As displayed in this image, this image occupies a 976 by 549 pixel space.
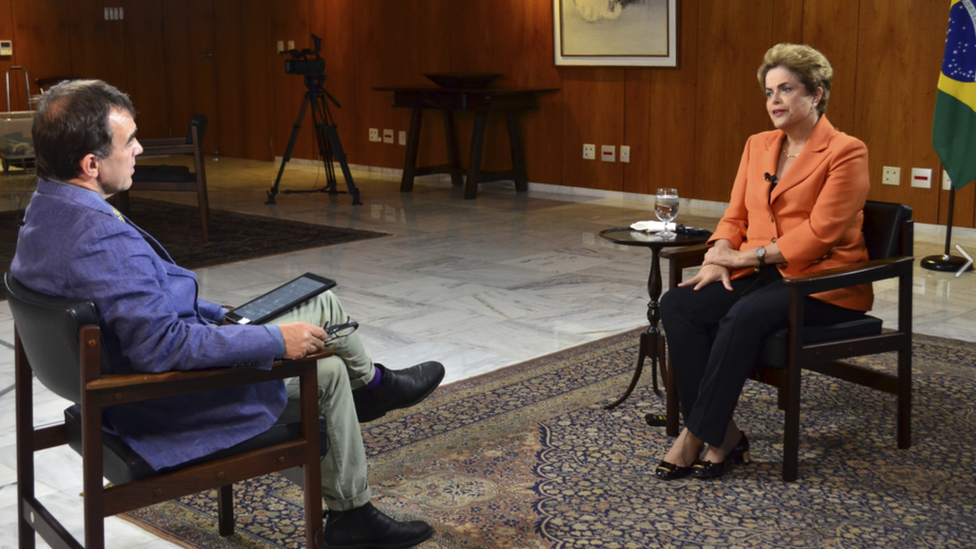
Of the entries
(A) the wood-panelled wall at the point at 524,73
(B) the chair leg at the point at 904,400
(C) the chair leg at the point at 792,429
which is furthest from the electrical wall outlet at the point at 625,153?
(C) the chair leg at the point at 792,429

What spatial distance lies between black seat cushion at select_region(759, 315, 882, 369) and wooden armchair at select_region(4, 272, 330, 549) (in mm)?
1272

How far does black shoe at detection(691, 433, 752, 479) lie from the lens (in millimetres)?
2791

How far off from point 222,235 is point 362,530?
16.2ft

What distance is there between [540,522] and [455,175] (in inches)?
279

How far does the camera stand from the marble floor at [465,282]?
3.87 metres

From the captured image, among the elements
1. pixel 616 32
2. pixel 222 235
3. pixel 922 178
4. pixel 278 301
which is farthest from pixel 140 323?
pixel 616 32

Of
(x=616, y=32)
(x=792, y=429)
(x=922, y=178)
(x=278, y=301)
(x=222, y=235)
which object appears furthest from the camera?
(x=616, y=32)

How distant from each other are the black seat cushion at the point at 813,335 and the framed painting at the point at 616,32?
5.23m

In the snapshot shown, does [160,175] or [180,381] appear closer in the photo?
[180,381]

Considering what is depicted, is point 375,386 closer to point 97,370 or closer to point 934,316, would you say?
point 97,370

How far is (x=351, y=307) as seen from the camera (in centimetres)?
493

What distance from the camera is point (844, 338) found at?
2873 millimetres

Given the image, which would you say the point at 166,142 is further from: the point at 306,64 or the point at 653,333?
the point at 653,333

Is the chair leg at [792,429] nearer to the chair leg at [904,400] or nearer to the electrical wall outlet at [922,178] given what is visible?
the chair leg at [904,400]
